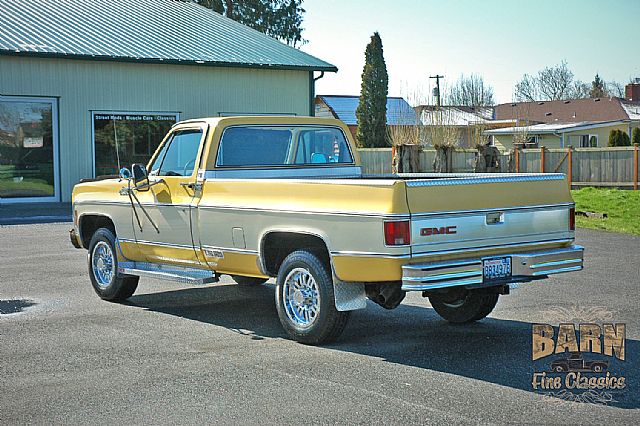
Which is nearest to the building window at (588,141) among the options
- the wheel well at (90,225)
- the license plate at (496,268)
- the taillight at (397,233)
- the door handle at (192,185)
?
the wheel well at (90,225)

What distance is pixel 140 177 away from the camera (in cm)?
1016

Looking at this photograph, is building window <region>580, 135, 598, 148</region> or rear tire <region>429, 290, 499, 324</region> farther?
building window <region>580, 135, 598, 148</region>

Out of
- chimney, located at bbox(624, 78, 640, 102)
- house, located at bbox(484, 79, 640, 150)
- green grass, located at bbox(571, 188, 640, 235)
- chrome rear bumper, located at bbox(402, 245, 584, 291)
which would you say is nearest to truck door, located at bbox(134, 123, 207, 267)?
chrome rear bumper, located at bbox(402, 245, 584, 291)

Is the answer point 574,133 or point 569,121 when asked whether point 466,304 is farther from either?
point 569,121

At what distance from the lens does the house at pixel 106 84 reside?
85.9 feet

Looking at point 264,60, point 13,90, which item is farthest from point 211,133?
point 264,60

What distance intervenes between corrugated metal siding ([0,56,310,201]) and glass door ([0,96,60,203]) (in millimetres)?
257

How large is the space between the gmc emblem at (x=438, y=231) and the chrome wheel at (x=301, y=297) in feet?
3.72

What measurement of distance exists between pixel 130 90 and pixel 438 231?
71.0 ft

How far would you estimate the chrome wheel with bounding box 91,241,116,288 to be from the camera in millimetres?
10812

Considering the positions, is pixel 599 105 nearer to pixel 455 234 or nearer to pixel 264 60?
pixel 264 60

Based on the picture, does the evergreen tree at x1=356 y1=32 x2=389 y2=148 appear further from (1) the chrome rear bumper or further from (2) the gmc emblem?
(2) the gmc emblem

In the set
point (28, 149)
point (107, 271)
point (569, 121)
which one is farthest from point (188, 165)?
point (569, 121)

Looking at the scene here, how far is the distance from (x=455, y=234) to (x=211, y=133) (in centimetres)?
312
